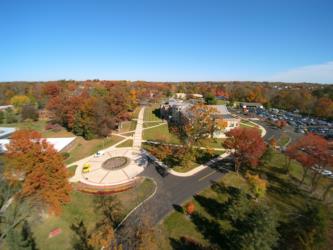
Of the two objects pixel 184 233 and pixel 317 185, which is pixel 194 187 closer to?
pixel 184 233

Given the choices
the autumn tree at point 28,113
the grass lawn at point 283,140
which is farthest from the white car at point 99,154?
the autumn tree at point 28,113

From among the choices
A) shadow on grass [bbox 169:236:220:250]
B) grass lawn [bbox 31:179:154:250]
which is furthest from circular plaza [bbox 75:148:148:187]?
shadow on grass [bbox 169:236:220:250]

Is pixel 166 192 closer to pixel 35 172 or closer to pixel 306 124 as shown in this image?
pixel 35 172

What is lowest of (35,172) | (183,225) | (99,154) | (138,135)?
(138,135)

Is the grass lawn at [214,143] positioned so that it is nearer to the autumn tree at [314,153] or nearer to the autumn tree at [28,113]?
the autumn tree at [314,153]

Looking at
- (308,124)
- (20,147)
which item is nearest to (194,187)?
(20,147)

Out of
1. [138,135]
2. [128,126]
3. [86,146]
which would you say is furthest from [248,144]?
A: [128,126]

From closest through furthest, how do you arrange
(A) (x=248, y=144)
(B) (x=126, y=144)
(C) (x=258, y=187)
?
(C) (x=258, y=187), (A) (x=248, y=144), (B) (x=126, y=144)
